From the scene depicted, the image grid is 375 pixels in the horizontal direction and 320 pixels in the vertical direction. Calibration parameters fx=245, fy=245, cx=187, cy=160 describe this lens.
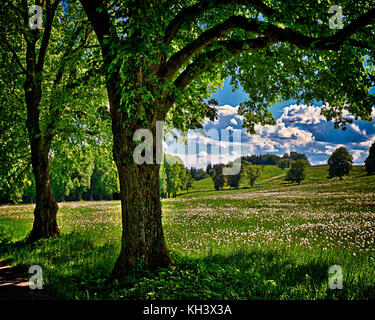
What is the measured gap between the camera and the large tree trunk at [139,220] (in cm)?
617

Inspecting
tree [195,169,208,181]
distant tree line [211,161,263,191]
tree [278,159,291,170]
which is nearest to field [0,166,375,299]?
tree [278,159,291,170]

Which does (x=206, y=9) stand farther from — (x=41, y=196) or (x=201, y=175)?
(x=201, y=175)

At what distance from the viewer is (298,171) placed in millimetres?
62469

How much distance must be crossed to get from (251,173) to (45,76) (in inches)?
3065

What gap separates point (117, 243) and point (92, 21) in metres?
8.77

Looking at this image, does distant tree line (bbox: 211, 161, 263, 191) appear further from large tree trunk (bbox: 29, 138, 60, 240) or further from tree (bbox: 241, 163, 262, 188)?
large tree trunk (bbox: 29, 138, 60, 240)

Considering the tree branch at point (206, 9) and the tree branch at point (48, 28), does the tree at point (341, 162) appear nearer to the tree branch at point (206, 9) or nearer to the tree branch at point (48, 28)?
the tree branch at point (206, 9)

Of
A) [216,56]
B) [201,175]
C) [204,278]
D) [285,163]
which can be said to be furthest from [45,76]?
[201,175]

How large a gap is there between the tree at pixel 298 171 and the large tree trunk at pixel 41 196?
61.4 metres

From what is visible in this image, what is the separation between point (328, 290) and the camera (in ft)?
18.2

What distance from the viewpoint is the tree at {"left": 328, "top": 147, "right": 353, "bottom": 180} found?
43875 millimetres

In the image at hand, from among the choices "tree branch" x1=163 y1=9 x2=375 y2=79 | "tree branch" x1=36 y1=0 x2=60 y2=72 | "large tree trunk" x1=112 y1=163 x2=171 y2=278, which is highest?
"tree branch" x1=36 y1=0 x2=60 y2=72

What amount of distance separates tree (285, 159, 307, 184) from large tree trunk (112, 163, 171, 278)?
63.3 metres
